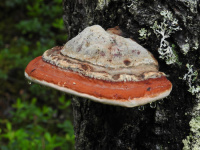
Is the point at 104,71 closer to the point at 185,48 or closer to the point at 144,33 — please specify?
the point at 144,33

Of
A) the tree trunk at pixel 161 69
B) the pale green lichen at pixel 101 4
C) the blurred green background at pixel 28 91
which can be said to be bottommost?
the blurred green background at pixel 28 91

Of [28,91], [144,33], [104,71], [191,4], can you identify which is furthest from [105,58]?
[28,91]

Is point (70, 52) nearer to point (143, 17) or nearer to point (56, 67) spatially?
point (56, 67)

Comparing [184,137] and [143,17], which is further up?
[143,17]

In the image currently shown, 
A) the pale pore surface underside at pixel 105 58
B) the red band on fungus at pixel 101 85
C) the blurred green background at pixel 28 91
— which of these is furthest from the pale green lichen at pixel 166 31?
the blurred green background at pixel 28 91

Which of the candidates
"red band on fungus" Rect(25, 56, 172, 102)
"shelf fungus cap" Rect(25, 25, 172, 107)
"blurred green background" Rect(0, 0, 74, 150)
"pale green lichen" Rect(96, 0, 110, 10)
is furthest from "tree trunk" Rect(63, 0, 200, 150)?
"blurred green background" Rect(0, 0, 74, 150)

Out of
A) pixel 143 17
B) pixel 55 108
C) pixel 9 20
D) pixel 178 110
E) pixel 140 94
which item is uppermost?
pixel 143 17

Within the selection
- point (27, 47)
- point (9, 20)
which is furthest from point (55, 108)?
point (9, 20)

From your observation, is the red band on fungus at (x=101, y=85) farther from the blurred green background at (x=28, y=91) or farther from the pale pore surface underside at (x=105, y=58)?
the blurred green background at (x=28, y=91)
